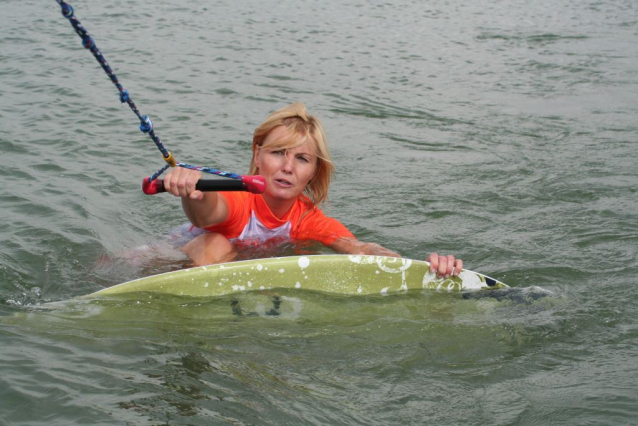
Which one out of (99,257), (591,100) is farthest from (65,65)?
(591,100)

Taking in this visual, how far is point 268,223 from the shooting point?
5.41 metres

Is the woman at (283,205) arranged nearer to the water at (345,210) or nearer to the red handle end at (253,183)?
the water at (345,210)

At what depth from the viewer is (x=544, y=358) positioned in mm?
4168

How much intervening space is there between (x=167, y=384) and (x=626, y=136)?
739cm

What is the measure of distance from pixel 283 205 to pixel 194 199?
1.01 m

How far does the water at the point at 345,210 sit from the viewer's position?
3676 mm

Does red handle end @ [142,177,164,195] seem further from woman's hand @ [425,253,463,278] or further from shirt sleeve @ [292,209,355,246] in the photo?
woman's hand @ [425,253,463,278]

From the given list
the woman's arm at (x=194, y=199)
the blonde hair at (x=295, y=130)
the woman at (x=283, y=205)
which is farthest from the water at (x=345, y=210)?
the blonde hair at (x=295, y=130)

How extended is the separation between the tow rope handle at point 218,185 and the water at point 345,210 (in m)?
0.81

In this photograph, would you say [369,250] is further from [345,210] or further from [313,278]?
[345,210]

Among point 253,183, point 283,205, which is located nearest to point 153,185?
point 253,183

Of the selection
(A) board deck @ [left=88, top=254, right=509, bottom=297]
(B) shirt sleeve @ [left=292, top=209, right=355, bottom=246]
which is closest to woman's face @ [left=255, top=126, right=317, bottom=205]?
(B) shirt sleeve @ [left=292, top=209, right=355, bottom=246]

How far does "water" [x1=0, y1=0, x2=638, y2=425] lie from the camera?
12.1 feet

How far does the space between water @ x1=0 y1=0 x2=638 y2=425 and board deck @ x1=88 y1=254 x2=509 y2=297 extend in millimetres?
116
